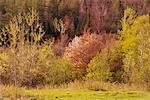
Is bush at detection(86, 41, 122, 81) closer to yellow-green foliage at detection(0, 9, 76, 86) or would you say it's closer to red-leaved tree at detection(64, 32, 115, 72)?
yellow-green foliage at detection(0, 9, 76, 86)

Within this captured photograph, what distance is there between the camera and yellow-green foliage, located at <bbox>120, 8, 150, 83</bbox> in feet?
108

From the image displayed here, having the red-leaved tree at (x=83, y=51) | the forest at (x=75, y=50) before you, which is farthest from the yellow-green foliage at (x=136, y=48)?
the red-leaved tree at (x=83, y=51)

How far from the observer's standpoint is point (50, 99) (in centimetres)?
1945

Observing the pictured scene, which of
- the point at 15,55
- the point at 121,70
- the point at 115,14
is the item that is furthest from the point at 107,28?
the point at 15,55

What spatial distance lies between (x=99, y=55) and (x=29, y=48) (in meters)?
10.3

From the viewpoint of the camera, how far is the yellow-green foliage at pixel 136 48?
32772 mm

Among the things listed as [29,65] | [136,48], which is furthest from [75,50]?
[29,65]

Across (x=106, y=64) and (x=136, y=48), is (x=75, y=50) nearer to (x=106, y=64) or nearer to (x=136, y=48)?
(x=106, y=64)

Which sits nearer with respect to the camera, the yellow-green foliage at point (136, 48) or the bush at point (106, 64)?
the yellow-green foliage at point (136, 48)

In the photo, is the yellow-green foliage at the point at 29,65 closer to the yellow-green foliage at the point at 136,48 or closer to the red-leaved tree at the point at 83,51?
the yellow-green foliage at the point at 136,48

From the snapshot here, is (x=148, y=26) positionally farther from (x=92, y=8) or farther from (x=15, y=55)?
(x=92, y=8)

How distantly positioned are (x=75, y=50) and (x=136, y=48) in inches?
619

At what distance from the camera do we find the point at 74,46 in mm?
59375

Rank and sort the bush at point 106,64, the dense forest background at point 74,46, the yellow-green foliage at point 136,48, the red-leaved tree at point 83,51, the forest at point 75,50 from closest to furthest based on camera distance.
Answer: the yellow-green foliage at point 136,48 → the forest at point 75,50 → the dense forest background at point 74,46 → the bush at point 106,64 → the red-leaved tree at point 83,51
